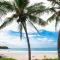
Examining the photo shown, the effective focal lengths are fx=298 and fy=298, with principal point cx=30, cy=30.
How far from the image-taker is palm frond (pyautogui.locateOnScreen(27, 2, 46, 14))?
27.1 m

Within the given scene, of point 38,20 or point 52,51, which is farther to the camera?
point 52,51

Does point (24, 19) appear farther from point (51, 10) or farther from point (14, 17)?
point (51, 10)

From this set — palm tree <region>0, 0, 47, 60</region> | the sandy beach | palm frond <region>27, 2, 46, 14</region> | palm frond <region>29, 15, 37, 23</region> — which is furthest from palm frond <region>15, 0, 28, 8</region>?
the sandy beach

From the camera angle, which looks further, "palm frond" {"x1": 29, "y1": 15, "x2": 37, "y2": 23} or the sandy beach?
the sandy beach

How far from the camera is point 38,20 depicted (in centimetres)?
2720

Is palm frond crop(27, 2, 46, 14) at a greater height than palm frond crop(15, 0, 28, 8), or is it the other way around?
palm frond crop(15, 0, 28, 8)

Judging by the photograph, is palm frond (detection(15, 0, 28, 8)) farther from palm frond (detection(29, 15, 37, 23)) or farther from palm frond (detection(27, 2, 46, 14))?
palm frond (detection(29, 15, 37, 23))

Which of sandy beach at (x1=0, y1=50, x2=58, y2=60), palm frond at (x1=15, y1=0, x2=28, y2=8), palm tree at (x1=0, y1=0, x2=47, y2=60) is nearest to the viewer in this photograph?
palm frond at (x1=15, y1=0, x2=28, y2=8)

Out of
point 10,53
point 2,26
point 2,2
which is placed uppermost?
point 2,2

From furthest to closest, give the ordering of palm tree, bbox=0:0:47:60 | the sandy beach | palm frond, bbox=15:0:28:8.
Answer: the sandy beach < palm tree, bbox=0:0:47:60 < palm frond, bbox=15:0:28:8

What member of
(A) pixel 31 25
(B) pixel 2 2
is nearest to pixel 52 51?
(A) pixel 31 25

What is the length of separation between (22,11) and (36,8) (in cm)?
131

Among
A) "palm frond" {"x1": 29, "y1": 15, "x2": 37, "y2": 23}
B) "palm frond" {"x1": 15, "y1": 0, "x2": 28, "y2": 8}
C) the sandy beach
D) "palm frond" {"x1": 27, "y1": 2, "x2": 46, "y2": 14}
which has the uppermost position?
"palm frond" {"x1": 15, "y1": 0, "x2": 28, "y2": 8}

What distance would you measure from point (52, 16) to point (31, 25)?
219 centimetres
